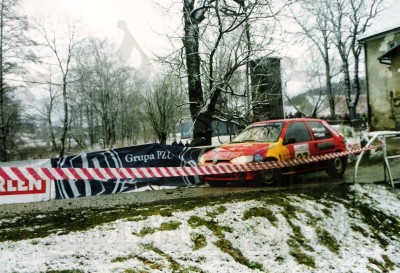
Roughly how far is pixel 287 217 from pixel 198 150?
532 cm

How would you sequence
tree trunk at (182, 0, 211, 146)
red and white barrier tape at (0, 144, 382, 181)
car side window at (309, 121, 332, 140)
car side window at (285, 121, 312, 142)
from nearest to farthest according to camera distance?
red and white barrier tape at (0, 144, 382, 181) → car side window at (285, 121, 312, 142) → car side window at (309, 121, 332, 140) → tree trunk at (182, 0, 211, 146)

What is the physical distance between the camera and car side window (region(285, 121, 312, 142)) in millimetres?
9172

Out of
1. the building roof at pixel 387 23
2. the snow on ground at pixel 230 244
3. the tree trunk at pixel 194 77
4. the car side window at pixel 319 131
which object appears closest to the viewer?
the snow on ground at pixel 230 244

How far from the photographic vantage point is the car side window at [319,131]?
9.77m

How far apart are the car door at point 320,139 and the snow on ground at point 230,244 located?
288 cm

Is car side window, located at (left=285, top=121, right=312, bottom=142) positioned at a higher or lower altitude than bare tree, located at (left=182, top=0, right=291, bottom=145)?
lower

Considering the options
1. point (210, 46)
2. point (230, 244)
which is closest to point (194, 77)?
point (210, 46)

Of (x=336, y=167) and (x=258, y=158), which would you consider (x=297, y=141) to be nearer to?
(x=258, y=158)

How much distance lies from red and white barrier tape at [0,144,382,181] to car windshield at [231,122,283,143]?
799 millimetres

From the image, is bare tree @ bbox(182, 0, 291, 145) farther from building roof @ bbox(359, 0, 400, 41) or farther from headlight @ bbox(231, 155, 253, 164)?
building roof @ bbox(359, 0, 400, 41)

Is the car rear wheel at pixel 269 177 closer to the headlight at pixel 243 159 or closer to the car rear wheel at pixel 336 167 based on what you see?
the headlight at pixel 243 159

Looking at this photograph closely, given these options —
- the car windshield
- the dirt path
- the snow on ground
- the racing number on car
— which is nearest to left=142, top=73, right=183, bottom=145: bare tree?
the car windshield

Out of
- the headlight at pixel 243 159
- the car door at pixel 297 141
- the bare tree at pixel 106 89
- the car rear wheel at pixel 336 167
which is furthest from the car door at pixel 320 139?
the bare tree at pixel 106 89

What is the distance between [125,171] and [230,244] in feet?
12.4
